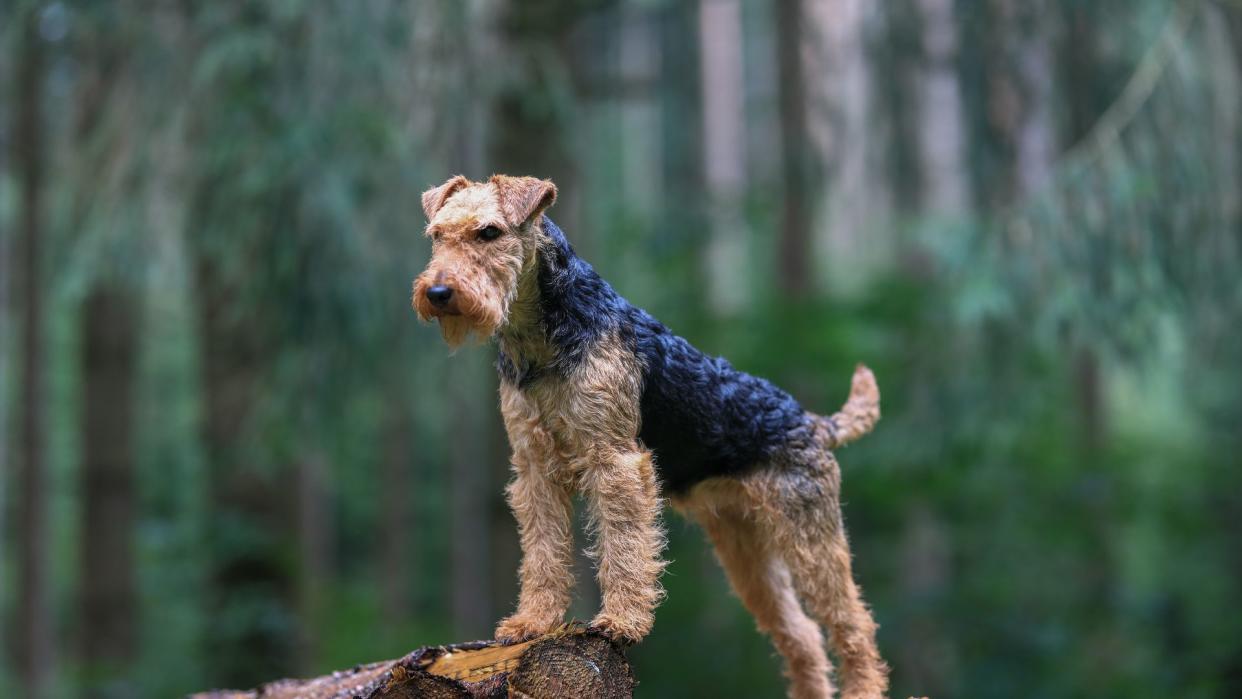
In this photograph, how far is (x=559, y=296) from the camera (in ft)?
10.8

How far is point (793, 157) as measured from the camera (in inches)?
474

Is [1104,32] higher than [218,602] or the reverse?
higher

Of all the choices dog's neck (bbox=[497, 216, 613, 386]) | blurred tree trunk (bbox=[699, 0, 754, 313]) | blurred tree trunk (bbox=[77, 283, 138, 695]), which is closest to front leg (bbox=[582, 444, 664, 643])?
dog's neck (bbox=[497, 216, 613, 386])

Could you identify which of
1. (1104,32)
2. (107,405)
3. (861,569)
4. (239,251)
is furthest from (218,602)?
(1104,32)

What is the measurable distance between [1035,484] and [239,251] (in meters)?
10.9

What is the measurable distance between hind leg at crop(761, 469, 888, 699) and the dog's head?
3.81 ft

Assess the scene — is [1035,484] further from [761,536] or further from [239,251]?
[761,536]

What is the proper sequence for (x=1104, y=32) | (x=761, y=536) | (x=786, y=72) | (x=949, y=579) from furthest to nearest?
(x=949, y=579)
(x=786, y=72)
(x=1104, y=32)
(x=761, y=536)

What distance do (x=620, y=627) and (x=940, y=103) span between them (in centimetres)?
1245

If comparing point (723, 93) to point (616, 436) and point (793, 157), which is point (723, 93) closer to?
point (793, 157)

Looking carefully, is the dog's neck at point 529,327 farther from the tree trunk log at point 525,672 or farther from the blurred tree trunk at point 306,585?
the blurred tree trunk at point 306,585

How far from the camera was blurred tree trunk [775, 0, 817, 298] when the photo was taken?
1208 centimetres

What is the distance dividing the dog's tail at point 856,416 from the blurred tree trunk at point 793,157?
8330 mm

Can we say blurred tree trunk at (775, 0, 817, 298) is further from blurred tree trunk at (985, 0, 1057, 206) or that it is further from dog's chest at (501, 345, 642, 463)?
dog's chest at (501, 345, 642, 463)
